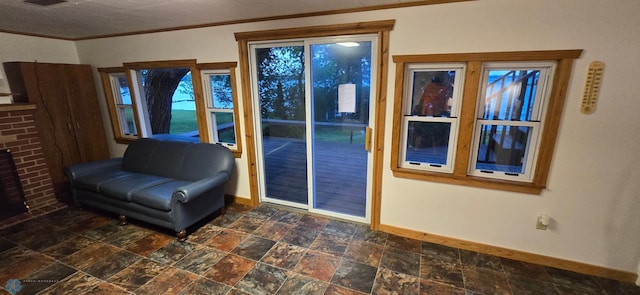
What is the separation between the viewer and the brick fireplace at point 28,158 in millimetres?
3061

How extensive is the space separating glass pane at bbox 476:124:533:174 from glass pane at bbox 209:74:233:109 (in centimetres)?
285

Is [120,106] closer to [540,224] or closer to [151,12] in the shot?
[151,12]

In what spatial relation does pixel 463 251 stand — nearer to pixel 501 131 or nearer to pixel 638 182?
pixel 501 131

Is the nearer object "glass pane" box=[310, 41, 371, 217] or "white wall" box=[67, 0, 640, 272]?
"white wall" box=[67, 0, 640, 272]

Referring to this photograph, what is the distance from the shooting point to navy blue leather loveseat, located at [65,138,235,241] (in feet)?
8.52

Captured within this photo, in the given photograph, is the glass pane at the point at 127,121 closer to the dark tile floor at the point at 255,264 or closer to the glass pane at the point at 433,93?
the dark tile floor at the point at 255,264

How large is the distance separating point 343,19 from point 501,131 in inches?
69.9

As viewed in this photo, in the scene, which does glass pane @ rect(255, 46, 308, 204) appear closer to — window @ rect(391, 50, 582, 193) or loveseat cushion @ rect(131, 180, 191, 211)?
loveseat cushion @ rect(131, 180, 191, 211)

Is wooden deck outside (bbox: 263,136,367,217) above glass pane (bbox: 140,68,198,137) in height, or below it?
below

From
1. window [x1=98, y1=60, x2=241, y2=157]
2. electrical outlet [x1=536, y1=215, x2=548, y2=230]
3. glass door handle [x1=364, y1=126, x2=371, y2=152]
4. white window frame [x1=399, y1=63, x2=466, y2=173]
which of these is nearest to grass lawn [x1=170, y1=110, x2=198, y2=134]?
window [x1=98, y1=60, x2=241, y2=157]

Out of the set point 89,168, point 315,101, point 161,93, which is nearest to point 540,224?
point 315,101

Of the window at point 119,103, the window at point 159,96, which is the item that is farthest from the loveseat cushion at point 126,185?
the window at point 119,103

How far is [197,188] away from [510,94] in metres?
3.01

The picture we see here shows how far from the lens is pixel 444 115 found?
2396mm
